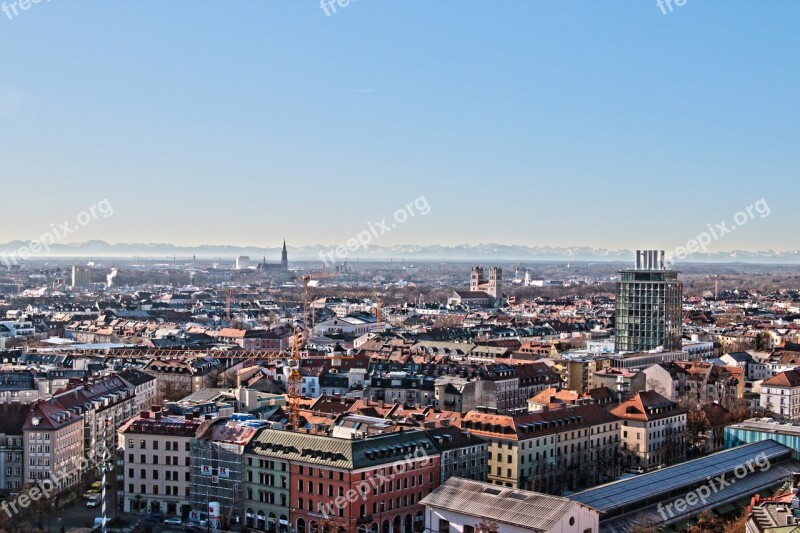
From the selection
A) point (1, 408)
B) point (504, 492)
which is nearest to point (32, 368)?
point (1, 408)

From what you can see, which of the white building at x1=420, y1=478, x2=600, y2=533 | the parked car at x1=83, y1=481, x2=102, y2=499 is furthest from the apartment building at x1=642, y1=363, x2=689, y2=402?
the parked car at x1=83, y1=481, x2=102, y2=499

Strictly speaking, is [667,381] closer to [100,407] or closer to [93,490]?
[100,407]

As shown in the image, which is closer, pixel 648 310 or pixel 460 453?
pixel 460 453

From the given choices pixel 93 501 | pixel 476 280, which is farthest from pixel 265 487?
pixel 476 280

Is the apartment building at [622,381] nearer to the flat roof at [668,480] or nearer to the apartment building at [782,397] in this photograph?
the apartment building at [782,397]

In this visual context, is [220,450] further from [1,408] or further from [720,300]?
[720,300]
